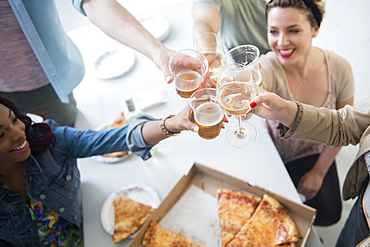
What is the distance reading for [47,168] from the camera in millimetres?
1582

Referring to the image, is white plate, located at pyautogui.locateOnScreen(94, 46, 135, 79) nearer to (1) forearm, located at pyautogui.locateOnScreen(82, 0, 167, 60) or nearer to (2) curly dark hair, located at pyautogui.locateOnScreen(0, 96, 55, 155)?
(1) forearm, located at pyautogui.locateOnScreen(82, 0, 167, 60)

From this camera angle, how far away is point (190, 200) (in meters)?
1.69

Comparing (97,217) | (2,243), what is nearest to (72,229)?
(97,217)

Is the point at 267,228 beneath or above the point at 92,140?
beneath

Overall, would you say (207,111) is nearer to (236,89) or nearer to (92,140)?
(236,89)

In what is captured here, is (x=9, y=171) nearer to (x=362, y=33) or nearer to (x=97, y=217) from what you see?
(x=97, y=217)

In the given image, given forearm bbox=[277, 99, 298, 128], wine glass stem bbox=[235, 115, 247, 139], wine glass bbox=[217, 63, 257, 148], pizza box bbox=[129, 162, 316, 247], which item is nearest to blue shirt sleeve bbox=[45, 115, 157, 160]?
pizza box bbox=[129, 162, 316, 247]

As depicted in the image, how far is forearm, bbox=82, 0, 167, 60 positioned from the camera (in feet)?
4.96

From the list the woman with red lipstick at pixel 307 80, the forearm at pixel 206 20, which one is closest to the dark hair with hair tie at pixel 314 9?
A: the woman with red lipstick at pixel 307 80

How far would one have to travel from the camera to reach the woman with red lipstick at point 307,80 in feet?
5.71

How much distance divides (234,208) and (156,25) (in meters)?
1.93

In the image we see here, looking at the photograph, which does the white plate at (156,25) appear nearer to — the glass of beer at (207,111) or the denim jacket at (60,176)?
the denim jacket at (60,176)

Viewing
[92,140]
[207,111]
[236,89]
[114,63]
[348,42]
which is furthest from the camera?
[348,42]

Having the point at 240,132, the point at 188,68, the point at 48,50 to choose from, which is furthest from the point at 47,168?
the point at 240,132
